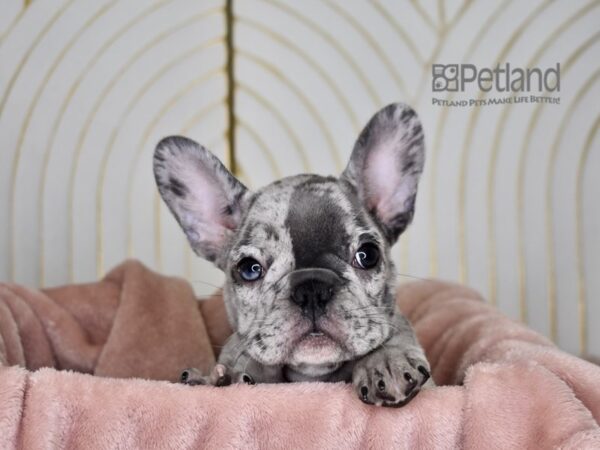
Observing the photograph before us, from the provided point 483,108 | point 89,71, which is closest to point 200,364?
point 89,71

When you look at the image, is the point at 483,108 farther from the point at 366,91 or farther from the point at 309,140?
the point at 309,140

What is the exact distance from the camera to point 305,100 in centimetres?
222

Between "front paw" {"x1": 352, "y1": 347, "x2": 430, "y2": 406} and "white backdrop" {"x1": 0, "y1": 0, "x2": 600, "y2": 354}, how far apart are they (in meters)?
1.07

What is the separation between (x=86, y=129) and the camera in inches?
85.2

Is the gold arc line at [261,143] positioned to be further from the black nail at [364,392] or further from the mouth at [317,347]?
the black nail at [364,392]

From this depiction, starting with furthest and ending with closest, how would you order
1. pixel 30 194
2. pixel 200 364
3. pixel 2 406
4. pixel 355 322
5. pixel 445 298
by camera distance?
pixel 30 194 < pixel 445 298 < pixel 200 364 < pixel 355 322 < pixel 2 406

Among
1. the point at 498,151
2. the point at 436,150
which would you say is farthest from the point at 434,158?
the point at 498,151

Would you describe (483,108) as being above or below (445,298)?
above

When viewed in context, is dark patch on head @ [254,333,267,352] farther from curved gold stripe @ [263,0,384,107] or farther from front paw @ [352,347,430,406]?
curved gold stripe @ [263,0,384,107]

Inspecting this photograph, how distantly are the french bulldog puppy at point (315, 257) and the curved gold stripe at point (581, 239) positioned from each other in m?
0.75

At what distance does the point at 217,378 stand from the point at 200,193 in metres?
0.52

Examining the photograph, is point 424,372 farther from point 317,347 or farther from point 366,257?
point 366,257

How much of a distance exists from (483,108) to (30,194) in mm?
1322

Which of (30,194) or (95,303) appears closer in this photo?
(95,303)
